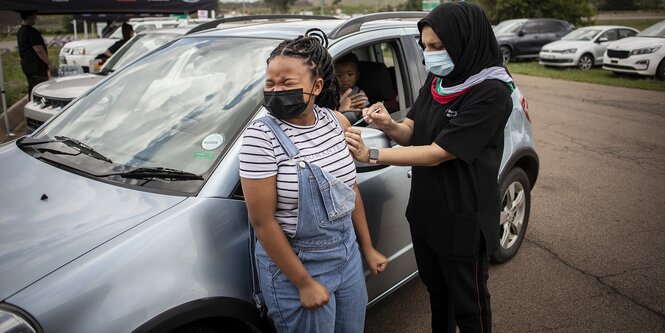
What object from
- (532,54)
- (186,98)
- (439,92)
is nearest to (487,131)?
(439,92)

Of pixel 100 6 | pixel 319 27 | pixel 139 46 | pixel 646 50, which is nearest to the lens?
pixel 319 27

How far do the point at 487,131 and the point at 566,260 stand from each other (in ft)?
7.76

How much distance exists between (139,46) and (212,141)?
637cm

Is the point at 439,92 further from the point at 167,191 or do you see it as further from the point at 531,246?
the point at 531,246

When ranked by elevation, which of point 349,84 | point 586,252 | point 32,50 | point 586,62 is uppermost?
point 349,84

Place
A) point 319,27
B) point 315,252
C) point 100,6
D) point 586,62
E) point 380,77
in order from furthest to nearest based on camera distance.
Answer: point 586,62 < point 100,6 < point 380,77 < point 319,27 < point 315,252

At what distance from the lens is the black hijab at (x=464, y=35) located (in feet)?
6.89

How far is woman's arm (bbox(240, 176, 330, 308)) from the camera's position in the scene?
5.50ft

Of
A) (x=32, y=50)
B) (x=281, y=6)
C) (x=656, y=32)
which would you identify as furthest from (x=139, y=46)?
(x=281, y=6)

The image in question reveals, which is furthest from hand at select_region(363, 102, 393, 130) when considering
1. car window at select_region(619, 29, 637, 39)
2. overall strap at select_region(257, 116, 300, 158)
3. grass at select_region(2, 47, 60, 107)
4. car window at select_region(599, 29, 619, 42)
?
car window at select_region(619, 29, 637, 39)

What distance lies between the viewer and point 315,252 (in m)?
1.83

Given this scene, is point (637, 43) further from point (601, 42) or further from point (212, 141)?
point (212, 141)

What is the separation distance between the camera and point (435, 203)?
7.55ft

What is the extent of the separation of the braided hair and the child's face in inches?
49.0
